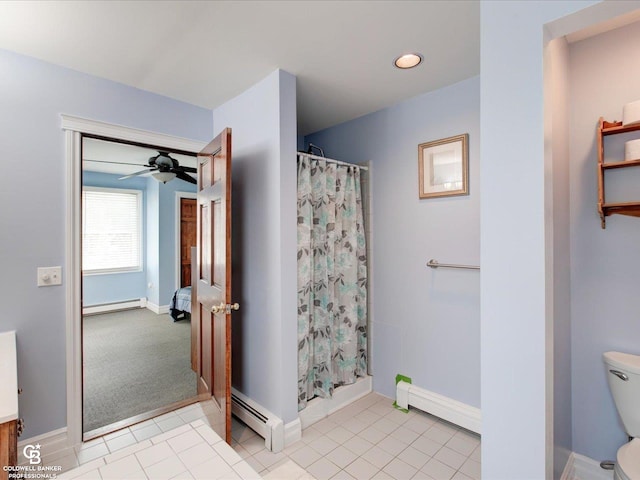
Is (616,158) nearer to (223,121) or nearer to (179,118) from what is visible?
(223,121)

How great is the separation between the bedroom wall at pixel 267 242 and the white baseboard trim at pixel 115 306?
411cm

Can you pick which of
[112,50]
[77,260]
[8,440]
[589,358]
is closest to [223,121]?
[112,50]

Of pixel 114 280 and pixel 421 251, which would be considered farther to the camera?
pixel 114 280

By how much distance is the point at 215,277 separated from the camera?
2211 millimetres

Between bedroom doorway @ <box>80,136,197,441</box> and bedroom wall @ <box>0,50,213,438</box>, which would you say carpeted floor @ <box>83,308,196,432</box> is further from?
bedroom wall @ <box>0,50,213,438</box>

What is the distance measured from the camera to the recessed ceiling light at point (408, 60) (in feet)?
6.23

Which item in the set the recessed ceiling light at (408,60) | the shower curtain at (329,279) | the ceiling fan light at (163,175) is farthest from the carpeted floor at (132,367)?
the recessed ceiling light at (408,60)

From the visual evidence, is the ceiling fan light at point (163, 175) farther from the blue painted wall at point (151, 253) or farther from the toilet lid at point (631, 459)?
the toilet lid at point (631, 459)

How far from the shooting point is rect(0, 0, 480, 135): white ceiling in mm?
1500

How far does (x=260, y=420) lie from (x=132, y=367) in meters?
1.89

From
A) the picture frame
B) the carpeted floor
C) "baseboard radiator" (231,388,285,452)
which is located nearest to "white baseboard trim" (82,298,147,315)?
the carpeted floor

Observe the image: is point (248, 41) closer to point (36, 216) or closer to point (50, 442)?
point (36, 216)

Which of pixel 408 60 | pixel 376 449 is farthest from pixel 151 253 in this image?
pixel 408 60

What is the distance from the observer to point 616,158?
5.47 feet
